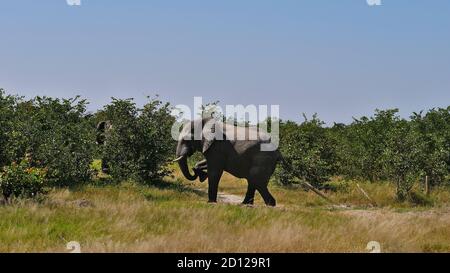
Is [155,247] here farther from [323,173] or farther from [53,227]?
[323,173]

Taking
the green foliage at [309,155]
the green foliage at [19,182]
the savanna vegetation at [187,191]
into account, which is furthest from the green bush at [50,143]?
the green foliage at [309,155]

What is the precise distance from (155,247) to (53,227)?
9.01 feet

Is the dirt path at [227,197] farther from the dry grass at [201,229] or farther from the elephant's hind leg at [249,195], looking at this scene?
the dry grass at [201,229]

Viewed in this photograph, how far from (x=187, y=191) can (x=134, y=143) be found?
3451 mm

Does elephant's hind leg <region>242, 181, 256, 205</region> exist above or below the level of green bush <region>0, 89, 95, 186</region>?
below

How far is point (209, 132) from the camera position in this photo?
14.7 m

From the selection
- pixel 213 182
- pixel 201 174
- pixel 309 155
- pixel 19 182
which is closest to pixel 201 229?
pixel 213 182

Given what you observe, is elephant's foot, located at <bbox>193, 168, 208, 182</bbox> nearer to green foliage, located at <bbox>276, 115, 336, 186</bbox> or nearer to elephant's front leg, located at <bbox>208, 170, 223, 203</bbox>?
elephant's front leg, located at <bbox>208, 170, 223, 203</bbox>

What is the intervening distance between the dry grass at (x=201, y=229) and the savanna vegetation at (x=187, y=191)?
0.11 feet

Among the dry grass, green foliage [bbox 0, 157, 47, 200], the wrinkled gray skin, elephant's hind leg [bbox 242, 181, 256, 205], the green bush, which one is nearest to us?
the dry grass

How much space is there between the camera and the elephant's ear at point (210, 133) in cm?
1460

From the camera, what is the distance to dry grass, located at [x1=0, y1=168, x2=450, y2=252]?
8.16 m

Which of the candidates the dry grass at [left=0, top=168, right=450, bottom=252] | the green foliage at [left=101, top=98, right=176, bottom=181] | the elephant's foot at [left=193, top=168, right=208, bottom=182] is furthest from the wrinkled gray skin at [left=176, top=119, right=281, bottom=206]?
the green foliage at [left=101, top=98, right=176, bottom=181]

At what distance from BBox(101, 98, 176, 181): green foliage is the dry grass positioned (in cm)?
889
